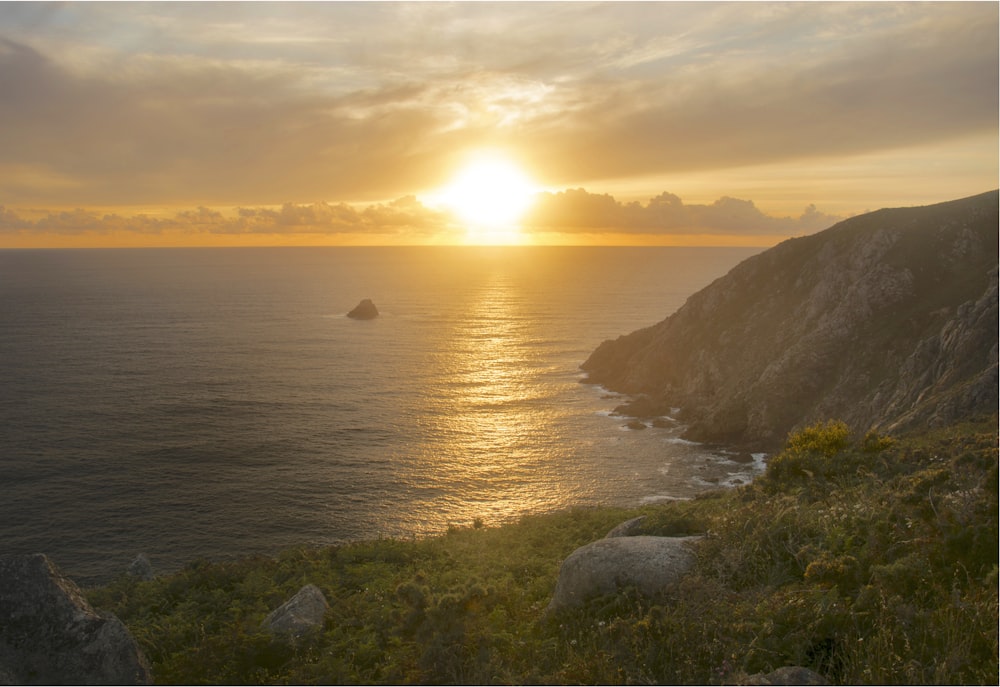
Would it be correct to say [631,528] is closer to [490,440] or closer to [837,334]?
[490,440]

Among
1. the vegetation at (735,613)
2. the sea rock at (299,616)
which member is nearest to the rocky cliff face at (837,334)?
the vegetation at (735,613)

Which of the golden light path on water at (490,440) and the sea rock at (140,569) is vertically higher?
the sea rock at (140,569)

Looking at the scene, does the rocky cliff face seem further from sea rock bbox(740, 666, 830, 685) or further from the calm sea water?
sea rock bbox(740, 666, 830, 685)

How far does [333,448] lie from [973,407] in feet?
183

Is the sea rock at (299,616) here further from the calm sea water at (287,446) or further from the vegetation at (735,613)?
the calm sea water at (287,446)

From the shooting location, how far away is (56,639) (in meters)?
14.1

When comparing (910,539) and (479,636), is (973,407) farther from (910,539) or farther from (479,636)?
(479,636)

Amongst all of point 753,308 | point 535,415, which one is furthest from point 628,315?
point 535,415

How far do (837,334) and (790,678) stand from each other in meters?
71.8

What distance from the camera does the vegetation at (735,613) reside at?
10031 millimetres

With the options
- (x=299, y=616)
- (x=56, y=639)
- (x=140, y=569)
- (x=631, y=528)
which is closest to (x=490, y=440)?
(x=140, y=569)

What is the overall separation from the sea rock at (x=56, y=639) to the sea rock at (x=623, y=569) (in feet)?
33.3

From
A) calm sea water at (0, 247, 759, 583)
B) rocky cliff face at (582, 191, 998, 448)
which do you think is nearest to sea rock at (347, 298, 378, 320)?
calm sea water at (0, 247, 759, 583)

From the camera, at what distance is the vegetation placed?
10.0 m
